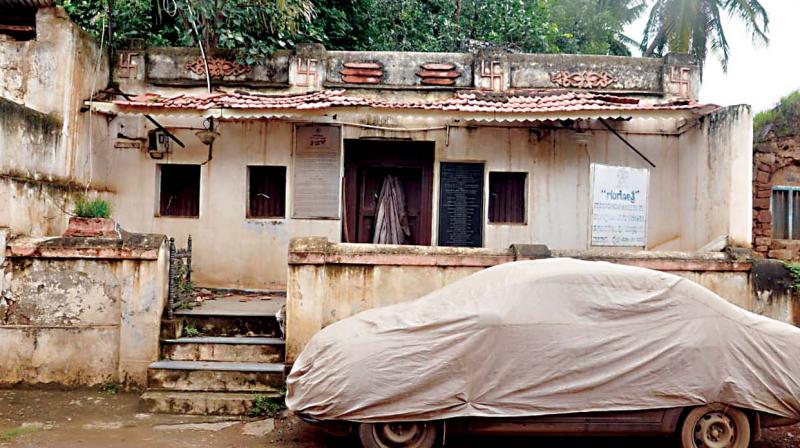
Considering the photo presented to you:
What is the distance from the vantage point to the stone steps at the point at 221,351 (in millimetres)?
6910

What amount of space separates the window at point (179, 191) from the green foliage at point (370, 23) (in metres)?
2.08

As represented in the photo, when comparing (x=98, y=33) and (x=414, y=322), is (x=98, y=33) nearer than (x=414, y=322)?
No

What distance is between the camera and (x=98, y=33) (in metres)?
11.0

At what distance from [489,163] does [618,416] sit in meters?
5.54

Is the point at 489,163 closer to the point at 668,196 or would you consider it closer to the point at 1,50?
the point at 668,196

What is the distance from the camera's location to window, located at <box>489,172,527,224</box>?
32.9ft

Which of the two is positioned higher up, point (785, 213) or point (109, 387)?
point (785, 213)

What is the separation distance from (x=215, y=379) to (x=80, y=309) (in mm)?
1814

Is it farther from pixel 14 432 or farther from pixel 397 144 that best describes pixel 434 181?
pixel 14 432

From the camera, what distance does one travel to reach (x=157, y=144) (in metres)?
9.57

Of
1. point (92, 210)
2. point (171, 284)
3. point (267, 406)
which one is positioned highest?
point (92, 210)

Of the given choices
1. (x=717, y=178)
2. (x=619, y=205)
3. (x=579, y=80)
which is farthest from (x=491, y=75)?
(x=717, y=178)

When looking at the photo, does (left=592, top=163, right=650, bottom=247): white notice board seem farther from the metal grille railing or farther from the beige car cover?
the metal grille railing

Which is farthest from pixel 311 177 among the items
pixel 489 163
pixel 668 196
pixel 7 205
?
pixel 668 196
